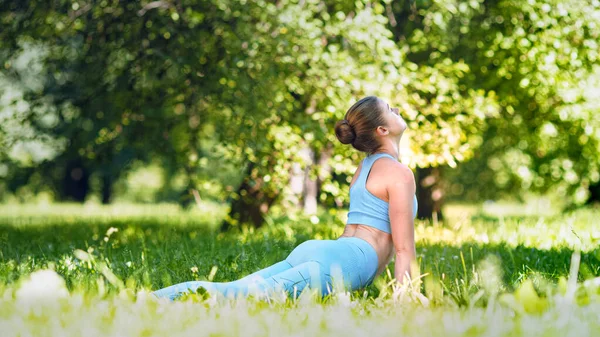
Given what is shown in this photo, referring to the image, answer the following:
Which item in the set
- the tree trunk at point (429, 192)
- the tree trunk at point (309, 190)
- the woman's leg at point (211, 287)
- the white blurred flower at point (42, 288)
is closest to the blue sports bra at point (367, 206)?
the woman's leg at point (211, 287)

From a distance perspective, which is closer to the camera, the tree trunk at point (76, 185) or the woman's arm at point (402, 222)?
the woman's arm at point (402, 222)

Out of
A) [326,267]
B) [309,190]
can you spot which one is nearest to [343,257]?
[326,267]

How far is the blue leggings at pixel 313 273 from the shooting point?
335 cm

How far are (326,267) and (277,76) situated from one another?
11.3 feet

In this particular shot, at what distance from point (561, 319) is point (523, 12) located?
7.27 meters

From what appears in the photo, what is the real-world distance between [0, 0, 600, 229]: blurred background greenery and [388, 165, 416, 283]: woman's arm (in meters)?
2.88

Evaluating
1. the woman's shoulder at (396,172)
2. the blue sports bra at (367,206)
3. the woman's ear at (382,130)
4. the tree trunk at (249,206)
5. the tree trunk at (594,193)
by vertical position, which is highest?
the woman's ear at (382,130)

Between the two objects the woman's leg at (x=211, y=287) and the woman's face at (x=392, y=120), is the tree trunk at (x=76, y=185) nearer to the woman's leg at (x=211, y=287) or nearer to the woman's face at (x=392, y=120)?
the woman's face at (x=392, y=120)

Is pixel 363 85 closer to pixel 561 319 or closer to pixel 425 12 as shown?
pixel 425 12

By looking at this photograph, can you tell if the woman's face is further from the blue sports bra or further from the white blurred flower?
the white blurred flower

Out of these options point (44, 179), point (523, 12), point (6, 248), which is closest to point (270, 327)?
point (6, 248)

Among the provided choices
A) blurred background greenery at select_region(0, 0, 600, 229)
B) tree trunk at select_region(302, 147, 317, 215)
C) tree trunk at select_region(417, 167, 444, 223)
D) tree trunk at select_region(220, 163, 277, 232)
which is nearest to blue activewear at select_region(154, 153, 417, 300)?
blurred background greenery at select_region(0, 0, 600, 229)

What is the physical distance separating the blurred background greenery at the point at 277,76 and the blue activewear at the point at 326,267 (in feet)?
8.96

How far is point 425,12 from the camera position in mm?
8047
